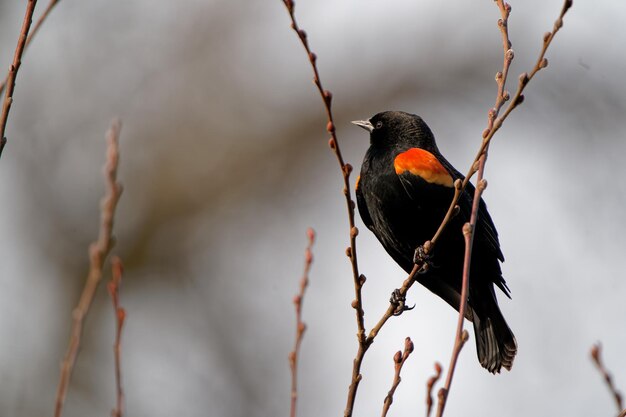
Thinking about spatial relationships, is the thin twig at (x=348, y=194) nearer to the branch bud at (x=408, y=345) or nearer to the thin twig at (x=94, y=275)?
the branch bud at (x=408, y=345)

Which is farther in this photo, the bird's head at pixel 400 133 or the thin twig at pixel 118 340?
the bird's head at pixel 400 133

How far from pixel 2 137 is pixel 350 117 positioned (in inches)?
275

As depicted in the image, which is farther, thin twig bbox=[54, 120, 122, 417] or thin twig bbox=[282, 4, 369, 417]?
thin twig bbox=[282, 4, 369, 417]

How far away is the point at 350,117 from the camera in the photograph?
28.1ft

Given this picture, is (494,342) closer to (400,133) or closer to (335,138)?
(400,133)

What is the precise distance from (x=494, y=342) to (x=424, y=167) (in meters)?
0.82

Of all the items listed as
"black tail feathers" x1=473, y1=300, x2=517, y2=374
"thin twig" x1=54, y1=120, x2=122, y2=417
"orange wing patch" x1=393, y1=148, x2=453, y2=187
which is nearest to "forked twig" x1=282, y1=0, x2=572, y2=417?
"thin twig" x1=54, y1=120, x2=122, y2=417

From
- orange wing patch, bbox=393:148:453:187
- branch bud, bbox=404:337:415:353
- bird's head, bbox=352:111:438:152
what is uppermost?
bird's head, bbox=352:111:438:152

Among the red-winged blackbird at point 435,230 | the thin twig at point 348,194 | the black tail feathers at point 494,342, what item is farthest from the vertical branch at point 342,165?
the black tail feathers at point 494,342

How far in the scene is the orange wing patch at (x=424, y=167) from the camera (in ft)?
→ 11.7

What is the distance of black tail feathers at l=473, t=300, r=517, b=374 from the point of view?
368cm

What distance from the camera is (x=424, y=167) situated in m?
3.61

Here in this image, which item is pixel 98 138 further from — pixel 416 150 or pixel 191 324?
pixel 416 150

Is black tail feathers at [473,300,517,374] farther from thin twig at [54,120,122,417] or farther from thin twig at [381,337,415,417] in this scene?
thin twig at [54,120,122,417]
